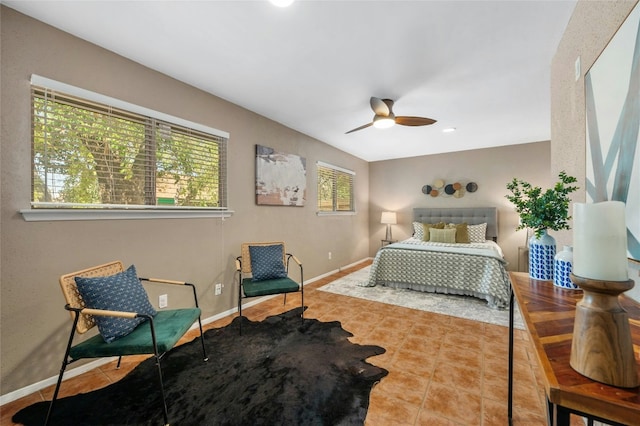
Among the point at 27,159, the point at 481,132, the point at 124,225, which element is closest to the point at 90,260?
the point at 124,225

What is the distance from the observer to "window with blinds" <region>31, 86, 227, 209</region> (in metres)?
1.88

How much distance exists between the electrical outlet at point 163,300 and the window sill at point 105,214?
2.46 ft

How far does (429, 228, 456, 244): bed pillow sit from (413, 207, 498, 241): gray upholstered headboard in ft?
2.29

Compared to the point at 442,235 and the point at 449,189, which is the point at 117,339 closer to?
the point at 442,235

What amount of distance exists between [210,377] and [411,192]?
5.33 m

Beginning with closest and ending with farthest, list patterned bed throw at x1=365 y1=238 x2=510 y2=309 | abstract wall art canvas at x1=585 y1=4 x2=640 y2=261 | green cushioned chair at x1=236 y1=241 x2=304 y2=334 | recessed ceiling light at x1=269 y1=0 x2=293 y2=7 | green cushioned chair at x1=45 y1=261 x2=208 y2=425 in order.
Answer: abstract wall art canvas at x1=585 y1=4 x2=640 y2=261, green cushioned chair at x1=45 y1=261 x2=208 y2=425, recessed ceiling light at x1=269 y1=0 x2=293 y2=7, green cushioned chair at x1=236 y1=241 x2=304 y2=334, patterned bed throw at x1=365 y1=238 x2=510 y2=309

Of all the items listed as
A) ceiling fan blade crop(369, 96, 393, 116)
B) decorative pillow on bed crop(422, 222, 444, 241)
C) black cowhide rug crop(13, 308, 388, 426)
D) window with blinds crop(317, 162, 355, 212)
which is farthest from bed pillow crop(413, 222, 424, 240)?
black cowhide rug crop(13, 308, 388, 426)

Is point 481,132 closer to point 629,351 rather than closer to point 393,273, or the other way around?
point 393,273

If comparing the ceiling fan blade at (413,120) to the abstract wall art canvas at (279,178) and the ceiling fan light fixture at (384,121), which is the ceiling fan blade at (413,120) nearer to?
the ceiling fan light fixture at (384,121)

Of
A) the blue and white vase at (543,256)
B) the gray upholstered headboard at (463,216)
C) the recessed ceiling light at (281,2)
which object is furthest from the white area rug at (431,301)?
the recessed ceiling light at (281,2)

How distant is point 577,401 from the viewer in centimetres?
58

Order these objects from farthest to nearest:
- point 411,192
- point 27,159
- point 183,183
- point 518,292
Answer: point 411,192 → point 183,183 → point 27,159 → point 518,292

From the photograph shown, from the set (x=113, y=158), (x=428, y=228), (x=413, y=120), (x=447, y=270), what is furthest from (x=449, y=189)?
(x=113, y=158)

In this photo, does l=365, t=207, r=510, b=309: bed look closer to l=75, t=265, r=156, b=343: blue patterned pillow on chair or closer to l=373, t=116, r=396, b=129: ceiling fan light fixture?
l=373, t=116, r=396, b=129: ceiling fan light fixture
